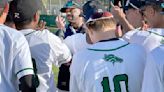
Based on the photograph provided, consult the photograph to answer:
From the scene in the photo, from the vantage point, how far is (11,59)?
3607mm

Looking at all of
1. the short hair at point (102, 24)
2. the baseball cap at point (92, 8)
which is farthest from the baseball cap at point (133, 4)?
the short hair at point (102, 24)

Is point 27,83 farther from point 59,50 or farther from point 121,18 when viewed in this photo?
point 121,18

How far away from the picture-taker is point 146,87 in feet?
10.6

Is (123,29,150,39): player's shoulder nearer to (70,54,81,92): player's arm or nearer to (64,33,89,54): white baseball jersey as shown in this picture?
(64,33,89,54): white baseball jersey

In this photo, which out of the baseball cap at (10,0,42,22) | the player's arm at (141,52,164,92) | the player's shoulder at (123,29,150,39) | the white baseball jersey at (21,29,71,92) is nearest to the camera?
the player's arm at (141,52,164,92)

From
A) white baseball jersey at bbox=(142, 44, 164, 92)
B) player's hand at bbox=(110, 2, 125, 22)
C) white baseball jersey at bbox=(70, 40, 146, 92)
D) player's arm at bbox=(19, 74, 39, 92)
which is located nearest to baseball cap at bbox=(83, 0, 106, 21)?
player's hand at bbox=(110, 2, 125, 22)

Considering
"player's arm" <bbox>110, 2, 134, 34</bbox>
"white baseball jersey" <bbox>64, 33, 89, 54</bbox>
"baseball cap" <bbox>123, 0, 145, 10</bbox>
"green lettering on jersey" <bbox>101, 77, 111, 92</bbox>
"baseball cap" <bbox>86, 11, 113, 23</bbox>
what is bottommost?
"green lettering on jersey" <bbox>101, 77, 111, 92</bbox>

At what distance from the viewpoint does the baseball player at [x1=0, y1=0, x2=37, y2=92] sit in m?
3.61

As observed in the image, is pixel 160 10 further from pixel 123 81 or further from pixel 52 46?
pixel 52 46

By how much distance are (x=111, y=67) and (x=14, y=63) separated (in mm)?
849

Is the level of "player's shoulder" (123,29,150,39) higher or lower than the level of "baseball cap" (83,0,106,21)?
lower

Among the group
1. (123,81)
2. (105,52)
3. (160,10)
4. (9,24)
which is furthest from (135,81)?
(9,24)

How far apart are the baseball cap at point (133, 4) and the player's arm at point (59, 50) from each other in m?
0.80

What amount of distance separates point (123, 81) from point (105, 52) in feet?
0.98
